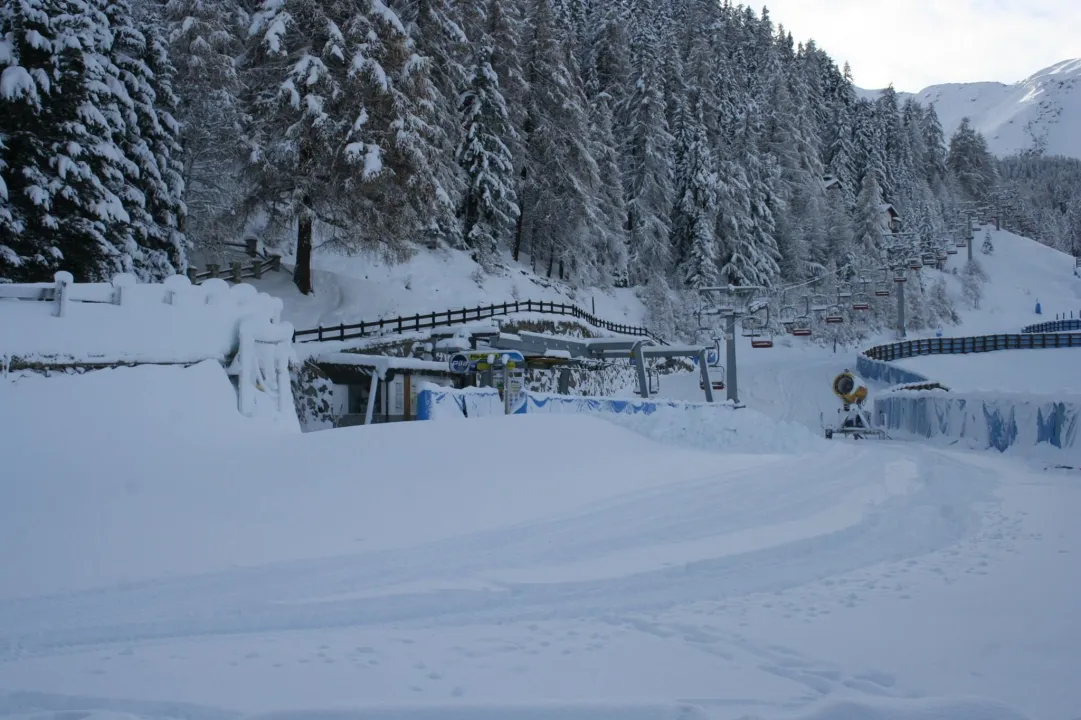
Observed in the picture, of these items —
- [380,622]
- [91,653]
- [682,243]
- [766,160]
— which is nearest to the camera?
[91,653]

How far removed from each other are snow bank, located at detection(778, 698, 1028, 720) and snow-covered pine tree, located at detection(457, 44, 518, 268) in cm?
4105

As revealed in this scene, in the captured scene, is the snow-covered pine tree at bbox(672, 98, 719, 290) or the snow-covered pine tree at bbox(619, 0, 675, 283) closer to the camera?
the snow-covered pine tree at bbox(619, 0, 675, 283)

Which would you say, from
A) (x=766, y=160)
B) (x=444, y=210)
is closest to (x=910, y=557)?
(x=444, y=210)

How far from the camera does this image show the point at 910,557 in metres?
8.54

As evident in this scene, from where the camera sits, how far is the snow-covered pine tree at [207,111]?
102 feet

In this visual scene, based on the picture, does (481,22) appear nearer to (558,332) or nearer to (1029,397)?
(558,332)

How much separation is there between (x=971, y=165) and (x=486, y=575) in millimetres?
157031

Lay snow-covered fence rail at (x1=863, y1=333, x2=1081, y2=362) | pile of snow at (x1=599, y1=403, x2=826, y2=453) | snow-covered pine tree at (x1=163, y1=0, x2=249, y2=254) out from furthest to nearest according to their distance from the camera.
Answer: snow-covered fence rail at (x1=863, y1=333, x2=1081, y2=362) < snow-covered pine tree at (x1=163, y1=0, x2=249, y2=254) < pile of snow at (x1=599, y1=403, x2=826, y2=453)

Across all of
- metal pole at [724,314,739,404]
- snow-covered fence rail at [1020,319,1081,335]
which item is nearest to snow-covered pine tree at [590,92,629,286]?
metal pole at [724,314,739,404]

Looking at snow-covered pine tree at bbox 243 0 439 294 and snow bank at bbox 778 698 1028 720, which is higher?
snow-covered pine tree at bbox 243 0 439 294

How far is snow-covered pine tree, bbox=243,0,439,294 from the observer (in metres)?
29.6

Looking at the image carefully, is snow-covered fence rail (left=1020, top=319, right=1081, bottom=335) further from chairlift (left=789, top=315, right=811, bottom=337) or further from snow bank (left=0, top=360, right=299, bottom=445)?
snow bank (left=0, top=360, right=299, bottom=445)

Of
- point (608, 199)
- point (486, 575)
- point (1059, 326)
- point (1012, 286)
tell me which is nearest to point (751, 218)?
point (608, 199)

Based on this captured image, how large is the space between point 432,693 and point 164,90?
29018mm
